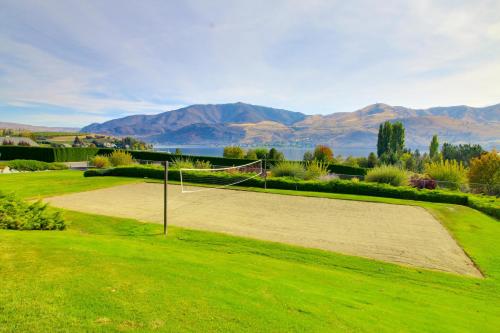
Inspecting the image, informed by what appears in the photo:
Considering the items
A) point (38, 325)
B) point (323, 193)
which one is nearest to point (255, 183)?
point (323, 193)

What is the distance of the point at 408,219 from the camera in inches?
520

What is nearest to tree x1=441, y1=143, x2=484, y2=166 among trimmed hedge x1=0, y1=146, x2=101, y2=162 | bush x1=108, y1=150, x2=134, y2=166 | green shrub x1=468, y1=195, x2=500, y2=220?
green shrub x1=468, y1=195, x2=500, y2=220

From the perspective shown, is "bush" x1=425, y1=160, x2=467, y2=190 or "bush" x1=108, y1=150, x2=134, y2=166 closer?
"bush" x1=425, y1=160, x2=467, y2=190

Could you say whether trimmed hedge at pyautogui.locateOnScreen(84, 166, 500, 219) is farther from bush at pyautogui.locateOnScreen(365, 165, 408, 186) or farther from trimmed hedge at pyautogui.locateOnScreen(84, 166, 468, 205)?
bush at pyautogui.locateOnScreen(365, 165, 408, 186)

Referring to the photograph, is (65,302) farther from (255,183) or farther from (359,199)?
(255,183)

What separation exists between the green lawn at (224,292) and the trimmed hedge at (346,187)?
31.4 ft

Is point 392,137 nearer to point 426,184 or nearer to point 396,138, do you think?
point 396,138

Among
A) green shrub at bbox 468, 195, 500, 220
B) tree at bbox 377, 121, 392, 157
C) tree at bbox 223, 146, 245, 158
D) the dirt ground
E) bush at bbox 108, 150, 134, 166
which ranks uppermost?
tree at bbox 377, 121, 392, 157

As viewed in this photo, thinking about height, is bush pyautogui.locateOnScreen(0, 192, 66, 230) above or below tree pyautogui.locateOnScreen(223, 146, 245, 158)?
below

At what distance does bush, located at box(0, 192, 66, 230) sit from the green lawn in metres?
2.49

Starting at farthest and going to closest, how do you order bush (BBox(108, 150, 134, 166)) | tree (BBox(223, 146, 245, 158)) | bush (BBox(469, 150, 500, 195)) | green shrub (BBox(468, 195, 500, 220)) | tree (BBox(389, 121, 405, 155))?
tree (BBox(389, 121, 405, 155)) → tree (BBox(223, 146, 245, 158)) → bush (BBox(108, 150, 134, 166)) → bush (BBox(469, 150, 500, 195)) → green shrub (BBox(468, 195, 500, 220))

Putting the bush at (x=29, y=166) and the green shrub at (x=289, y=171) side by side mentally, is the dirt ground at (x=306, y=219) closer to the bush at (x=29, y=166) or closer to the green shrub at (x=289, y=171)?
the green shrub at (x=289, y=171)

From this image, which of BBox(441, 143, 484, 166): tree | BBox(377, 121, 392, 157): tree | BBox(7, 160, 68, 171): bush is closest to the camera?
BBox(7, 160, 68, 171): bush

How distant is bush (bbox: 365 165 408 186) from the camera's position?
21.0m
